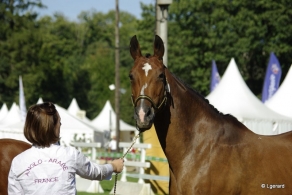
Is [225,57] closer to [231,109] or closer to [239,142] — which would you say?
[231,109]

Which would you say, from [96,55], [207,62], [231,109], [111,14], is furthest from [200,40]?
[111,14]

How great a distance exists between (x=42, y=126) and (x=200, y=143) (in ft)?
8.23

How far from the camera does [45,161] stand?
5039mm

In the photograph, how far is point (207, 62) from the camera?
61375 mm

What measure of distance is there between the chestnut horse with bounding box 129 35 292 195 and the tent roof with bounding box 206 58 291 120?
541 inches

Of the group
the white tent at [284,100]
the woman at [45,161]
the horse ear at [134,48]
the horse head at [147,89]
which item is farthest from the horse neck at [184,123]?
the white tent at [284,100]

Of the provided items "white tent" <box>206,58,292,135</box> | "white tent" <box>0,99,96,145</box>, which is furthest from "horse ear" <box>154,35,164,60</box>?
"white tent" <box>0,99,96,145</box>

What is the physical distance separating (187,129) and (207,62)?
54.5 metres

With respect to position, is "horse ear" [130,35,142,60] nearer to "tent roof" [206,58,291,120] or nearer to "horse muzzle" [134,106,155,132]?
"horse muzzle" [134,106,155,132]

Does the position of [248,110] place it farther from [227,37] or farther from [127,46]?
[127,46]

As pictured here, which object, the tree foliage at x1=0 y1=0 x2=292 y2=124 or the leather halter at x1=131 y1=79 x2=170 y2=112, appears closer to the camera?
the leather halter at x1=131 y1=79 x2=170 y2=112

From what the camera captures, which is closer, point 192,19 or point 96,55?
point 192,19

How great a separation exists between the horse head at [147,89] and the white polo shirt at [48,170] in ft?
5.75

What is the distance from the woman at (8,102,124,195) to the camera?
5.00m
